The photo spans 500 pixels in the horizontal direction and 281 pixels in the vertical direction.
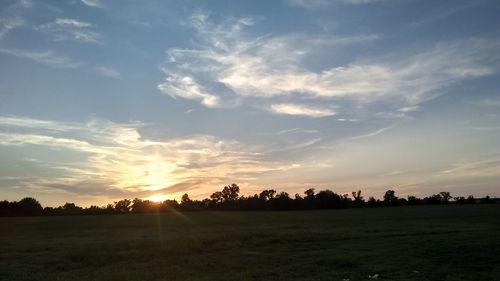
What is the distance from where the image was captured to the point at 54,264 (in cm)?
3316

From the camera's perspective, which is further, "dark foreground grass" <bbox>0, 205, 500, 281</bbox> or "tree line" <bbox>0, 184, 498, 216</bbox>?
"tree line" <bbox>0, 184, 498, 216</bbox>

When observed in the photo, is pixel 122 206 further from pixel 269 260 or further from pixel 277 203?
pixel 269 260

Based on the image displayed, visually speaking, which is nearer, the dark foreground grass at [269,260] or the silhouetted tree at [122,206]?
the dark foreground grass at [269,260]

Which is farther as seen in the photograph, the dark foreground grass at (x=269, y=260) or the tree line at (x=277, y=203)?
the tree line at (x=277, y=203)

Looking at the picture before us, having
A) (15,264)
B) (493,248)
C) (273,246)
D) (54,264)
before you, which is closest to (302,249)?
(273,246)

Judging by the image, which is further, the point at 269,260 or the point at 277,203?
the point at 277,203

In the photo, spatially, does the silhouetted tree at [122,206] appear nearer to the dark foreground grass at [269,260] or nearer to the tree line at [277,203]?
the tree line at [277,203]

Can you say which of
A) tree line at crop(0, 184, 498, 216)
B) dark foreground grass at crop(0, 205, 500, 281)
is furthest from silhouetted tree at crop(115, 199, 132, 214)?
dark foreground grass at crop(0, 205, 500, 281)

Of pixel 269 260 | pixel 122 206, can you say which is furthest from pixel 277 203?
pixel 269 260

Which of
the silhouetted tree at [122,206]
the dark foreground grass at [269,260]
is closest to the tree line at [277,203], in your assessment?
the silhouetted tree at [122,206]

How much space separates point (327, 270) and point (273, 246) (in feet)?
47.3

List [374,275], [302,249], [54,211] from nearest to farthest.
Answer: [374,275] → [302,249] → [54,211]

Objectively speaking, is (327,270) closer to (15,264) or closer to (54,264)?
(54,264)

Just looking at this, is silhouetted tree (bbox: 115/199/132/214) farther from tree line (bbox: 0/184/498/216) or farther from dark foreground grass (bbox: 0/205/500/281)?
dark foreground grass (bbox: 0/205/500/281)
